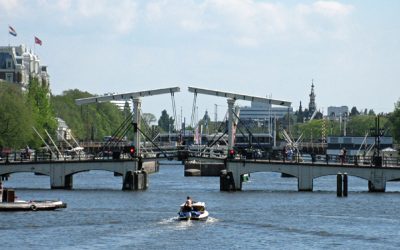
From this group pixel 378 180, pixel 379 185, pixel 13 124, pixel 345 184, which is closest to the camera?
pixel 345 184

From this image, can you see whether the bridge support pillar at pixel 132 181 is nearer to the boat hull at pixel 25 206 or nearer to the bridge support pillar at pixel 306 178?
the bridge support pillar at pixel 306 178

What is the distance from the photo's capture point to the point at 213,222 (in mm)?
97812

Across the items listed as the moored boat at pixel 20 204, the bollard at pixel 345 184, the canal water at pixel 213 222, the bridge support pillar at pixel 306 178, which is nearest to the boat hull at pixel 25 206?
the moored boat at pixel 20 204

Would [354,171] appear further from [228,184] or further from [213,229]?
[213,229]

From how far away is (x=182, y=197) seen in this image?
125500 millimetres

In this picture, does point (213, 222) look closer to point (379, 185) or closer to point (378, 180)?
point (378, 180)

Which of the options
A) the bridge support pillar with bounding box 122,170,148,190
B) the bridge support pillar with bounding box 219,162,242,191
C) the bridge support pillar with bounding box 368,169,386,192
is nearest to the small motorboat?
the bridge support pillar with bounding box 219,162,242,191

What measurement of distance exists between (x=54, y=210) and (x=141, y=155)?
95.2 ft

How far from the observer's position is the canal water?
84875mm

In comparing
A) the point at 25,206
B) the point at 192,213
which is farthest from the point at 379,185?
the point at 25,206

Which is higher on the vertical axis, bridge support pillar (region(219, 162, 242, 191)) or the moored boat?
bridge support pillar (region(219, 162, 242, 191))

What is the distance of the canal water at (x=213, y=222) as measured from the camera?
84.9 m

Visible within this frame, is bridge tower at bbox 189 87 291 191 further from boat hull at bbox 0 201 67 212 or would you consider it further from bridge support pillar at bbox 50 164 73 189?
boat hull at bbox 0 201 67 212

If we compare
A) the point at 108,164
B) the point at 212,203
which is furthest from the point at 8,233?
the point at 108,164
